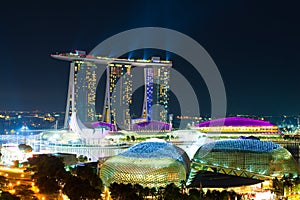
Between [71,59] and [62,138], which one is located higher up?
[71,59]

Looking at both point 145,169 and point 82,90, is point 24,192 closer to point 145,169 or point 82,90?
point 145,169

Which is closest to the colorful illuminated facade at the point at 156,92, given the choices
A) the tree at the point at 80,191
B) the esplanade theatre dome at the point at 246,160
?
the esplanade theatre dome at the point at 246,160

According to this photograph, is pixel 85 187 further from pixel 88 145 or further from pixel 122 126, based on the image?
pixel 122 126

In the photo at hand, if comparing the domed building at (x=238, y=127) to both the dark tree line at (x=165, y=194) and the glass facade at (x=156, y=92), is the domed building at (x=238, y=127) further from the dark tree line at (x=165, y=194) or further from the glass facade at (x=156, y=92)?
the dark tree line at (x=165, y=194)

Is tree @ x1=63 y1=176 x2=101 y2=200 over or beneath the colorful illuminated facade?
beneath

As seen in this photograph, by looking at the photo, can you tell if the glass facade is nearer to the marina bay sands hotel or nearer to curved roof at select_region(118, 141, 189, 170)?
the marina bay sands hotel

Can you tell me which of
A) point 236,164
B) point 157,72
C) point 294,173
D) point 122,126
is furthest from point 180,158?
point 157,72

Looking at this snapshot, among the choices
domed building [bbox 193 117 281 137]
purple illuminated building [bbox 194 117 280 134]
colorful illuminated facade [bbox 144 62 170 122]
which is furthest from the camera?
purple illuminated building [bbox 194 117 280 134]

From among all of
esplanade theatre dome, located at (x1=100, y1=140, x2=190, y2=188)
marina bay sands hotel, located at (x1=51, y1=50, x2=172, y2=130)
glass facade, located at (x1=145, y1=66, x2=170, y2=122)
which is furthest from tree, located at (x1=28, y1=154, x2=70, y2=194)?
glass facade, located at (x1=145, y1=66, x2=170, y2=122)
